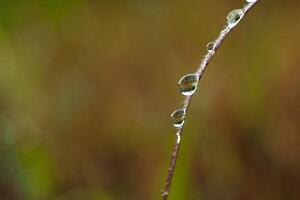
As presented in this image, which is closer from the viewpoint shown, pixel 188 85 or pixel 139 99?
pixel 188 85

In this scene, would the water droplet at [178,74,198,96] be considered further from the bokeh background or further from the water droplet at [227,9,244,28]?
the bokeh background

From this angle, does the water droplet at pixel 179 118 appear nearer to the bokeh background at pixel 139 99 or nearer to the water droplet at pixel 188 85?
the water droplet at pixel 188 85

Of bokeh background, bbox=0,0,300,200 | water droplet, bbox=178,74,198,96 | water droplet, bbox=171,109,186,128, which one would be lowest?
bokeh background, bbox=0,0,300,200

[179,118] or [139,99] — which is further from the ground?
[179,118]

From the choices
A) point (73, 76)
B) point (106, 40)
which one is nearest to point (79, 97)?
point (73, 76)

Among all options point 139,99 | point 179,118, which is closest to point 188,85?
point 179,118

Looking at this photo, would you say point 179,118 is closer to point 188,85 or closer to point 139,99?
point 188,85

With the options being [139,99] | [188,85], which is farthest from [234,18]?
[139,99]

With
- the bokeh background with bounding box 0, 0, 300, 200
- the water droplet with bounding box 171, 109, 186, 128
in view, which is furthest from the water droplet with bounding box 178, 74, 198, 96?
the bokeh background with bounding box 0, 0, 300, 200
